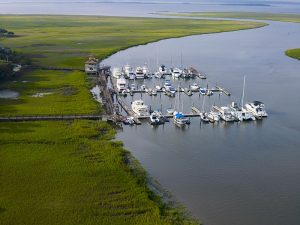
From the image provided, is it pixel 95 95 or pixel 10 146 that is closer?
pixel 10 146

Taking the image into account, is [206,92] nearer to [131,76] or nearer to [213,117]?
[213,117]

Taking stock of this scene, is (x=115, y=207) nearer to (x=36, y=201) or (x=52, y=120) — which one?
(x=36, y=201)

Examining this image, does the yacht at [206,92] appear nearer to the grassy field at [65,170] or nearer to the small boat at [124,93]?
the small boat at [124,93]

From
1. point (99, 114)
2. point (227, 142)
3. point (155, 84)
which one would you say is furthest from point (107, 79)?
point (227, 142)

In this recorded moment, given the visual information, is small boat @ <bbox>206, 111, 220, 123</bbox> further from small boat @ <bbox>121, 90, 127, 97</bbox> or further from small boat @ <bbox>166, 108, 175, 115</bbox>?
small boat @ <bbox>121, 90, 127, 97</bbox>

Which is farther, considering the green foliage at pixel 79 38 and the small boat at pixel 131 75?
the green foliage at pixel 79 38

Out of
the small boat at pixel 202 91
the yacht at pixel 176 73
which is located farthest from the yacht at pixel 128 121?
the yacht at pixel 176 73

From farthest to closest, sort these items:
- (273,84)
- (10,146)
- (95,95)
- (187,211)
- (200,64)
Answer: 1. (200,64)
2. (273,84)
3. (95,95)
4. (10,146)
5. (187,211)
